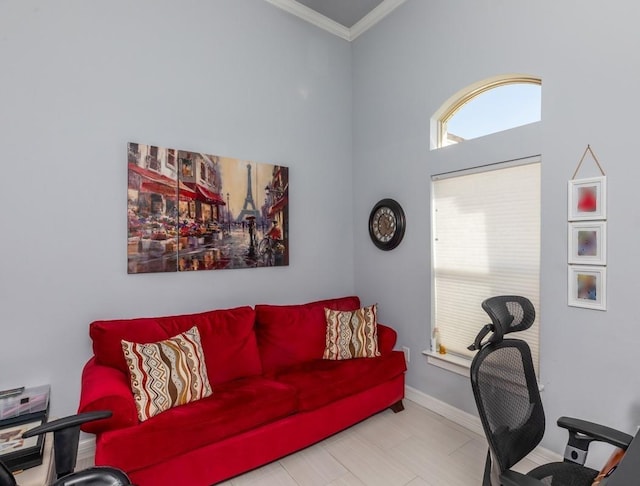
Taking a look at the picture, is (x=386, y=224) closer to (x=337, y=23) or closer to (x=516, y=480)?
(x=337, y=23)

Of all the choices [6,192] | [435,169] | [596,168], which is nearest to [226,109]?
[6,192]

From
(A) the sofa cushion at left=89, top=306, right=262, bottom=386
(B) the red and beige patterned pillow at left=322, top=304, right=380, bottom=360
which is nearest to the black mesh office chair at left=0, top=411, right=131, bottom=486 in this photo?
(A) the sofa cushion at left=89, top=306, right=262, bottom=386

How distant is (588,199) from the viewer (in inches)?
80.7

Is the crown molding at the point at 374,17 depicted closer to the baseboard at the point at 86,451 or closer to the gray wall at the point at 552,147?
the gray wall at the point at 552,147

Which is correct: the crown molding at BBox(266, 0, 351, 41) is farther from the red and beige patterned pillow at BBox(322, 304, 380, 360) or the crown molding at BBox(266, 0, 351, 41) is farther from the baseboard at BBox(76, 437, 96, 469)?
the baseboard at BBox(76, 437, 96, 469)

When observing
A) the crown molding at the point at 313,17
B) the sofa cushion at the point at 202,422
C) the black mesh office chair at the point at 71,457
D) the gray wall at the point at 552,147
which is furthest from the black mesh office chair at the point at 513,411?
the crown molding at the point at 313,17

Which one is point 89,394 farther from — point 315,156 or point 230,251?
point 315,156

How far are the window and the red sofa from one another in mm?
597

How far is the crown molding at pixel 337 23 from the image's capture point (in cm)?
322

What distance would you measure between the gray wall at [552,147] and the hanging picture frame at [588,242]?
0.04 metres

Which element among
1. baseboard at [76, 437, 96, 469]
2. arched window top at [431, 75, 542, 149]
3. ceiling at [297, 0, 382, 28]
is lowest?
baseboard at [76, 437, 96, 469]

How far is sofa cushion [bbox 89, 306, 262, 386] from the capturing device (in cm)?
213

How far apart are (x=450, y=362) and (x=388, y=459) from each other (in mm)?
909

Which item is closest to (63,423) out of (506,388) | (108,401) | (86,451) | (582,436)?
(108,401)
